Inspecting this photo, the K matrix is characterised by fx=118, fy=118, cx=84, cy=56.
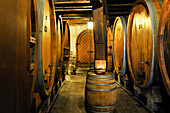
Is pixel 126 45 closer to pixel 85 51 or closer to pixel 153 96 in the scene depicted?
pixel 153 96

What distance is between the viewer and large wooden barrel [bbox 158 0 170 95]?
1.94 meters

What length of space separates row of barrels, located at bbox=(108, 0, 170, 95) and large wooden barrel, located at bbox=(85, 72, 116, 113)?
852mm

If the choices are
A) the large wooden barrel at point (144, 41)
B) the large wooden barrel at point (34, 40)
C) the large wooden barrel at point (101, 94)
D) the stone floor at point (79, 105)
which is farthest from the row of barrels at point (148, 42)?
the large wooden barrel at point (34, 40)

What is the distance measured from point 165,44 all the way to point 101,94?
1.50m

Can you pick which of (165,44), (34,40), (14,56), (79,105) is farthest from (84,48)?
(14,56)

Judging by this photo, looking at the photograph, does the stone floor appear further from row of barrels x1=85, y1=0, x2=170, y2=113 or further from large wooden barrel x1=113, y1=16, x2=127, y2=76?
large wooden barrel x1=113, y1=16, x2=127, y2=76

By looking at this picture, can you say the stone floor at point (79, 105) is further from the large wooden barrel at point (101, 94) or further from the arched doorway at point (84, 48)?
the arched doorway at point (84, 48)

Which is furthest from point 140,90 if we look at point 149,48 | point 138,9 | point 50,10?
point 50,10

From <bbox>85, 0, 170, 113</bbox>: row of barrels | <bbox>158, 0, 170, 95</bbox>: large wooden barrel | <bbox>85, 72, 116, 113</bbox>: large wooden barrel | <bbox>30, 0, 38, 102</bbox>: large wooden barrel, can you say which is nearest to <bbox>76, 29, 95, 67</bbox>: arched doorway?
<bbox>85, 0, 170, 113</bbox>: row of barrels

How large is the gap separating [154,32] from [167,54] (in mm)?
537

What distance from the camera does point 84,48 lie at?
9.29 m

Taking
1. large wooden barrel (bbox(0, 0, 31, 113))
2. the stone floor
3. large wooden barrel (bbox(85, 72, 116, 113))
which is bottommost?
the stone floor

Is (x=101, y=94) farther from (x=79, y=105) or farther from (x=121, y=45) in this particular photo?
(x=121, y=45)

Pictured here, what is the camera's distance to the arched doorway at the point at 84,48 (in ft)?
30.4
